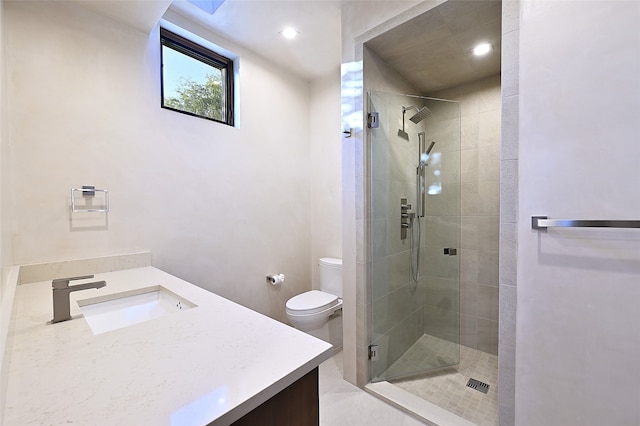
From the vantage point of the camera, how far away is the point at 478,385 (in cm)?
186

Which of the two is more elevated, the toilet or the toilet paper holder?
the toilet paper holder

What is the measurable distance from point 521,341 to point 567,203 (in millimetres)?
647

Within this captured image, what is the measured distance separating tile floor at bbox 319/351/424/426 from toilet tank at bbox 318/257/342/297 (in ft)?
2.35

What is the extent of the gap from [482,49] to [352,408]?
8.26ft

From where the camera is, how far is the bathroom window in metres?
2.02

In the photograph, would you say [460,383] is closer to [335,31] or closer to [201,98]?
[335,31]

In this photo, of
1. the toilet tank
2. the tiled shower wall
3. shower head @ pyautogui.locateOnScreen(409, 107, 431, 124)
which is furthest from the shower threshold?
shower head @ pyautogui.locateOnScreen(409, 107, 431, 124)

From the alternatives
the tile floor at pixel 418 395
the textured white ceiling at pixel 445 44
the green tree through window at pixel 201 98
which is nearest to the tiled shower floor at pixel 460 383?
the tile floor at pixel 418 395

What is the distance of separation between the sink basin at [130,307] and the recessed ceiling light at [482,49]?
232 cm

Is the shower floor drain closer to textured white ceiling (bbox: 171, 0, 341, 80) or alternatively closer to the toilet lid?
the toilet lid

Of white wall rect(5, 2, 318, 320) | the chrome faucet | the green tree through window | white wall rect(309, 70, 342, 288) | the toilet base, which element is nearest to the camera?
the chrome faucet

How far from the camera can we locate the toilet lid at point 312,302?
6.88ft

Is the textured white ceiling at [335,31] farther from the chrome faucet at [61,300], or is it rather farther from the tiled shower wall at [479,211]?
the chrome faucet at [61,300]

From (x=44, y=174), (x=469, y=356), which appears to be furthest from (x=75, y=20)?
(x=469, y=356)
